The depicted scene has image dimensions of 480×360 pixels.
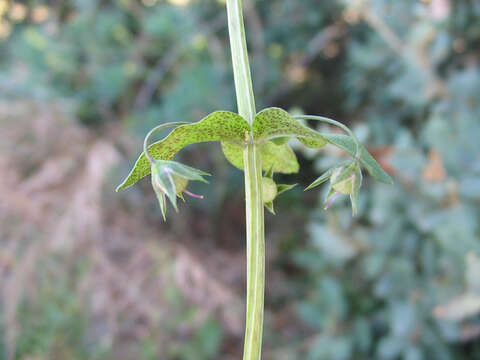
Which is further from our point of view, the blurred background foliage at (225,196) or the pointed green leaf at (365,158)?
the blurred background foliage at (225,196)

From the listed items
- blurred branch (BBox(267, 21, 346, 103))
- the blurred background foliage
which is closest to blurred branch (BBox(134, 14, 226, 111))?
the blurred background foliage

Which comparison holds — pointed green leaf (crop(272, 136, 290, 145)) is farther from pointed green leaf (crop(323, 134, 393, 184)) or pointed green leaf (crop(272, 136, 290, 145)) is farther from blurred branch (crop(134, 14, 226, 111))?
blurred branch (crop(134, 14, 226, 111))

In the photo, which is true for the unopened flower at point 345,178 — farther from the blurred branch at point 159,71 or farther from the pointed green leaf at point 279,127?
the blurred branch at point 159,71

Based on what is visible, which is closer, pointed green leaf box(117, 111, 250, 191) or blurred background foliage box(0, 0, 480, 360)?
pointed green leaf box(117, 111, 250, 191)

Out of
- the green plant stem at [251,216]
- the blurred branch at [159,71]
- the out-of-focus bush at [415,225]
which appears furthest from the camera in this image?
the blurred branch at [159,71]

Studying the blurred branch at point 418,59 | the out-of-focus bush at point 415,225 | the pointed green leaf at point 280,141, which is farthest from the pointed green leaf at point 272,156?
the blurred branch at point 418,59

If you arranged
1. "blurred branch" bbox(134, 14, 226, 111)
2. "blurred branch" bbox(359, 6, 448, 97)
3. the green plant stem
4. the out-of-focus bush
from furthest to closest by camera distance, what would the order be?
1. "blurred branch" bbox(134, 14, 226, 111)
2. "blurred branch" bbox(359, 6, 448, 97)
3. the out-of-focus bush
4. the green plant stem

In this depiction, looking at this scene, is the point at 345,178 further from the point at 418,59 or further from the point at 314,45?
the point at 314,45
